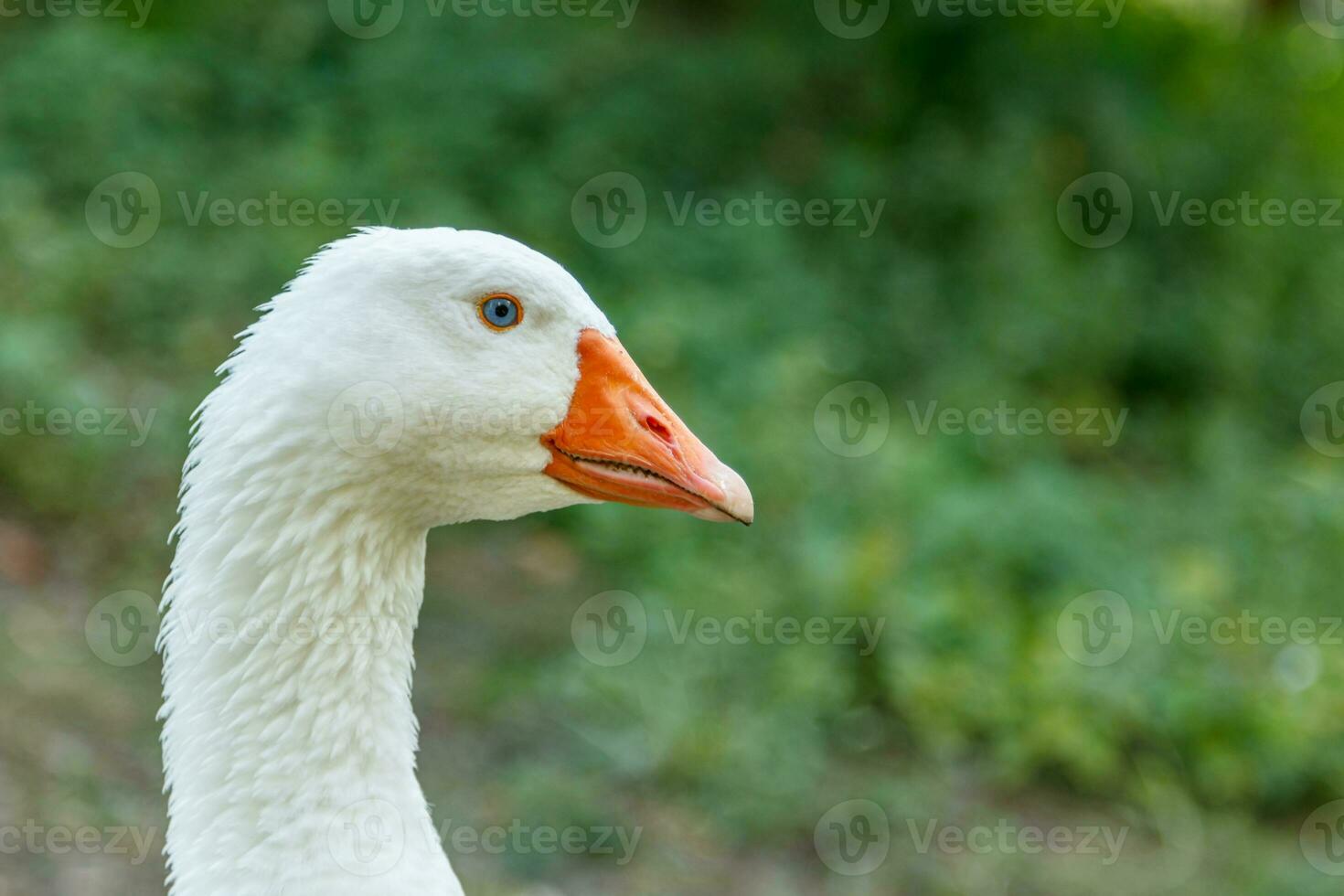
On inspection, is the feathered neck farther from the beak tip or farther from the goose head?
the beak tip

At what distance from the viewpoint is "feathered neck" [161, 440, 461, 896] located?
249 cm

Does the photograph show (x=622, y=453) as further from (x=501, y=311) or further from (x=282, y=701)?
(x=282, y=701)

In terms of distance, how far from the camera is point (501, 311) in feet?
8.54

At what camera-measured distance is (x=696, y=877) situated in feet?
16.6

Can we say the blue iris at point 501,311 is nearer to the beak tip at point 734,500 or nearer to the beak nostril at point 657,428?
the beak nostril at point 657,428

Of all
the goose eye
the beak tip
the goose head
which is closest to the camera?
the goose head

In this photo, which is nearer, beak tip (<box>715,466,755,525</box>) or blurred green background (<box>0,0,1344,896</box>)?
beak tip (<box>715,466,755,525</box>)

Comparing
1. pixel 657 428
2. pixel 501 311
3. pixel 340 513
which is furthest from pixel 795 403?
pixel 340 513

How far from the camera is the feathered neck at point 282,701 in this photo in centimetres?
249

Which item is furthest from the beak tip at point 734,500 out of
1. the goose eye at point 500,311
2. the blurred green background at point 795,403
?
the blurred green background at point 795,403

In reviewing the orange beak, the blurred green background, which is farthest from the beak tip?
the blurred green background

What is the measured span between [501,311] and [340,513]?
0.48 meters

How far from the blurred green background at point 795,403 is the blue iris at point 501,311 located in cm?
278

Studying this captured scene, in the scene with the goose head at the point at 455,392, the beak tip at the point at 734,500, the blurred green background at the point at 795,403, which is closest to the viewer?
the goose head at the point at 455,392
